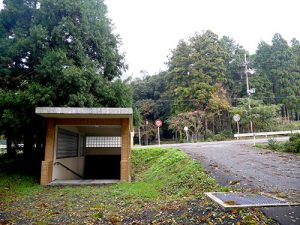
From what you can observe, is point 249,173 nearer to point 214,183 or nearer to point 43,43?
point 214,183

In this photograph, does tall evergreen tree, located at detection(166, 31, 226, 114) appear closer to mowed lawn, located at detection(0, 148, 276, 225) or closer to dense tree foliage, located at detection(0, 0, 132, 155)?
dense tree foliage, located at detection(0, 0, 132, 155)

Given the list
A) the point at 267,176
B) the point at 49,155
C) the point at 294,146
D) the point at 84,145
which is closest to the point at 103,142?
the point at 84,145

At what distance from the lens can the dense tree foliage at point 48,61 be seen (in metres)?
9.69

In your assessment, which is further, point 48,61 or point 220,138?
point 220,138

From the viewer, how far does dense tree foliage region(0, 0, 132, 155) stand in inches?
381

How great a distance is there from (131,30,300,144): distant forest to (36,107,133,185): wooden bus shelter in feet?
48.6

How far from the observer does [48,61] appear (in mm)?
9891

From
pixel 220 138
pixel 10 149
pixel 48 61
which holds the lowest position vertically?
pixel 10 149

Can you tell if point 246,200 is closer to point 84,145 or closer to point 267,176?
point 267,176

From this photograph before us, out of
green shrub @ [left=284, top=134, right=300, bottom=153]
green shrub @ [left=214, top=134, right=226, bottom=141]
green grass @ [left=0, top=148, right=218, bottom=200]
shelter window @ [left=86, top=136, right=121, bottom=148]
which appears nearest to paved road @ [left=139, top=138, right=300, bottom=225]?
green grass @ [left=0, top=148, right=218, bottom=200]

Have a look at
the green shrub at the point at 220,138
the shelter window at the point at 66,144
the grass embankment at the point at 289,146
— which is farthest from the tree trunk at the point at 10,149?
the green shrub at the point at 220,138

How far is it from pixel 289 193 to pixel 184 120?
23.2 m

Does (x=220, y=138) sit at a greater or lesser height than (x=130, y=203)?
greater

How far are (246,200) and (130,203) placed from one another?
2408mm
